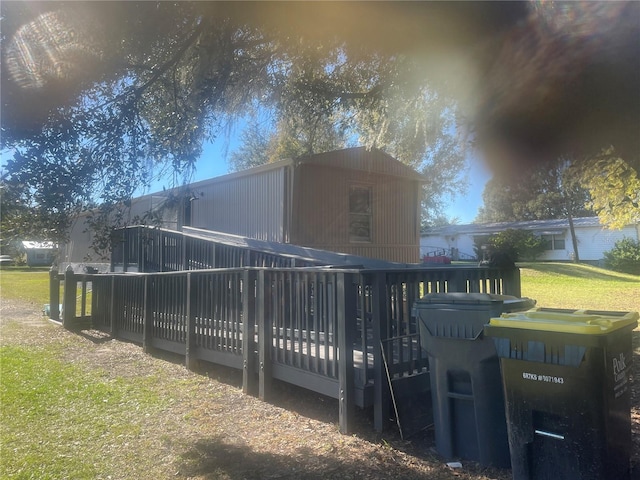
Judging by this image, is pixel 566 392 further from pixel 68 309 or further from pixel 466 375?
pixel 68 309

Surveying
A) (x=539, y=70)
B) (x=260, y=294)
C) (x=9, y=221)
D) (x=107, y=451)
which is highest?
(x=539, y=70)

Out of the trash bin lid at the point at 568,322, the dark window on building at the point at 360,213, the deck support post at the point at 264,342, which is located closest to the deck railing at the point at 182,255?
the deck support post at the point at 264,342

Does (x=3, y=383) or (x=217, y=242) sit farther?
(x=217, y=242)

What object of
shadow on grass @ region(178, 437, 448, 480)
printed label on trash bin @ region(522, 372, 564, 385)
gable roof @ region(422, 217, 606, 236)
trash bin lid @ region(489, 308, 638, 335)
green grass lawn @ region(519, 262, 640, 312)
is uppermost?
gable roof @ region(422, 217, 606, 236)

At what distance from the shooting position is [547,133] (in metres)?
5.53

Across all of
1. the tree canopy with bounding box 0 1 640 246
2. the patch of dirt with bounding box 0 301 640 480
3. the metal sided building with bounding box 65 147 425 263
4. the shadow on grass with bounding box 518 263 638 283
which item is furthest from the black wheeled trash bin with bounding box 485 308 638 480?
the shadow on grass with bounding box 518 263 638 283

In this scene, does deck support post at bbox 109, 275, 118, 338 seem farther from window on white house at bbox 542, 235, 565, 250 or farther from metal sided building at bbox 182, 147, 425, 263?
window on white house at bbox 542, 235, 565, 250

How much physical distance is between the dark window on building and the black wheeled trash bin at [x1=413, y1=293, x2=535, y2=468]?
8.97m

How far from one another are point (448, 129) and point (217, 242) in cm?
496

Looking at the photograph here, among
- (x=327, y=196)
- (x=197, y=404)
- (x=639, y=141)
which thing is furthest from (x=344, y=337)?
(x=327, y=196)

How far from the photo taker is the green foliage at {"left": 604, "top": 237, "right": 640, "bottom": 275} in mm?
20734

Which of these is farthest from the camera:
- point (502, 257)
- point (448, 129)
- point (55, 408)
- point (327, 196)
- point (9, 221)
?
point (327, 196)

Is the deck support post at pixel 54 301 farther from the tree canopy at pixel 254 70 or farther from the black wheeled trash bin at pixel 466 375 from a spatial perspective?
the black wheeled trash bin at pixel 466 375

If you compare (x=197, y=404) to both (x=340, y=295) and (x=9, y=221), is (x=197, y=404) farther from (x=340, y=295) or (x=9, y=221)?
(x=9, y=221)
